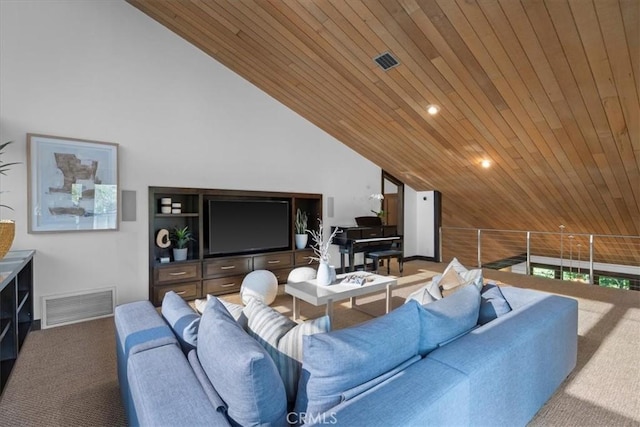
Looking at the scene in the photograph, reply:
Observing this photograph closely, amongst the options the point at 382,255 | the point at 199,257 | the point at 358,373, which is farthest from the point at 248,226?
the point at 358,373

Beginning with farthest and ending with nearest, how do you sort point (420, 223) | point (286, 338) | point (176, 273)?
point (420, 223), point (176, 273), point (286, 338)

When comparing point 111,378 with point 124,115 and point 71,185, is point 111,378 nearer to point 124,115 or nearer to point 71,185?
point 71,185

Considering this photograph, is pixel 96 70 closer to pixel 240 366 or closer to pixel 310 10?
pixel 310 10

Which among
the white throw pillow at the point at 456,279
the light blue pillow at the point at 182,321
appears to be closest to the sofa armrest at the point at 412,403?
the light blue pillow at the point at 182,321

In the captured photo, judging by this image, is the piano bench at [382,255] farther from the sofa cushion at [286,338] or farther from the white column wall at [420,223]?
the sofa cushion at [286,338]

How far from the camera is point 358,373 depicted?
117 centimetres

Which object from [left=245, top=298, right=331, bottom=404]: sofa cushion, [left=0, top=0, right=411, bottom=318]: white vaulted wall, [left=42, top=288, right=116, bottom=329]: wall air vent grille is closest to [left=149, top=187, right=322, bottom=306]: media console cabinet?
[left=0, top=0, right=411, bottom=318]: white vaulted wall

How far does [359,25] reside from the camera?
304cm

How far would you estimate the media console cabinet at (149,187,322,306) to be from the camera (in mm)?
3918

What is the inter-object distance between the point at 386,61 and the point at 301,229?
2.89 m

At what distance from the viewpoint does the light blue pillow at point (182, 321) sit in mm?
1597

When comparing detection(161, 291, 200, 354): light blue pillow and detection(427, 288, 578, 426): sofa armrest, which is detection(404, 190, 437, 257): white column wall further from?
detection(161, 291, 200, 354): light blue pillow

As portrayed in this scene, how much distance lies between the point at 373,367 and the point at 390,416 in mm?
231

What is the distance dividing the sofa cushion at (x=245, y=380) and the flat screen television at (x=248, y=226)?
130 inches
